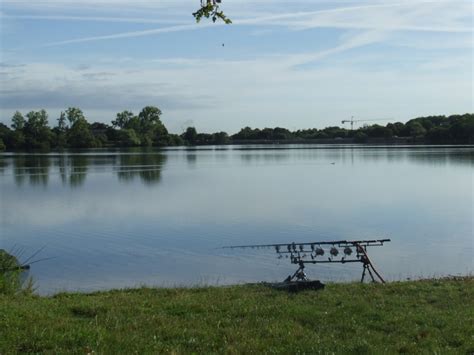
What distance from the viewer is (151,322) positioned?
8.61m

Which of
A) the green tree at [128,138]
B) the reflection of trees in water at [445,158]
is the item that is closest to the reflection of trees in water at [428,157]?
the reflection of trees in water at [445,158]

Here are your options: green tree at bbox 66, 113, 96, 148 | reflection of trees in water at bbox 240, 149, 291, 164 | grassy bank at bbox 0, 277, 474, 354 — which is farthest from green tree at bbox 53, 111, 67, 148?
grassy bank at bbox 0, 277, 474, 354

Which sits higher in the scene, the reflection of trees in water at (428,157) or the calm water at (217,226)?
the reflection of trees in water at (428,157)

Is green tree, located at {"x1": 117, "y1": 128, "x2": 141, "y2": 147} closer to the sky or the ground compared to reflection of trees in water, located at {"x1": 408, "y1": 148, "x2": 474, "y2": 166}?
closer to the sky

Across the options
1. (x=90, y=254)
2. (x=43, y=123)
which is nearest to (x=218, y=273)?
(x=90, y=254)

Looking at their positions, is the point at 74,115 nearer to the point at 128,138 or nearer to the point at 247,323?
the point at 128,138

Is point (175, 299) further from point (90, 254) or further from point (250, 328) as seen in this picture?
point (90, 254)

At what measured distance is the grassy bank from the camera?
7.20 meters

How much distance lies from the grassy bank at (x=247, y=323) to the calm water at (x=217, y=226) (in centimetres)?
585

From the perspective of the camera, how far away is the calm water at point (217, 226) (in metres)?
18.6

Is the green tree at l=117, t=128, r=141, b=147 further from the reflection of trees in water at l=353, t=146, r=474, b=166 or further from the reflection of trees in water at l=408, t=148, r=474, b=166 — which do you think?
the reflection of trees in water at l=408, t=148, r=474, b=166

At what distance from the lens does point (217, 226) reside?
27.9m

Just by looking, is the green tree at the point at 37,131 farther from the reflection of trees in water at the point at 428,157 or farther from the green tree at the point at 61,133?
the reflection of trees in water at the point at 428,157

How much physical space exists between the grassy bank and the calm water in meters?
5.85
